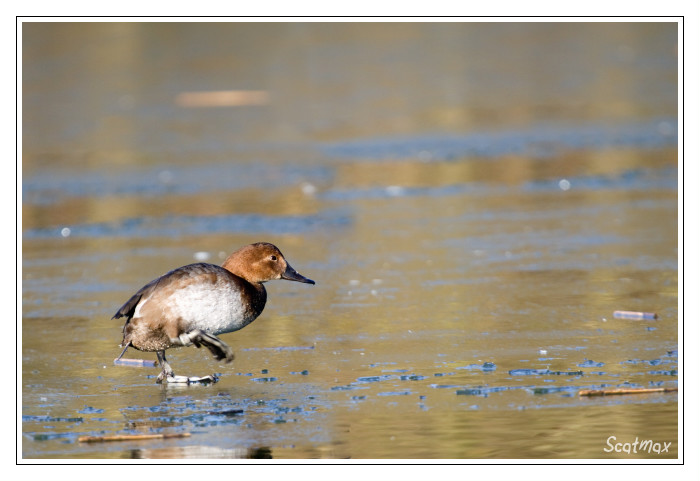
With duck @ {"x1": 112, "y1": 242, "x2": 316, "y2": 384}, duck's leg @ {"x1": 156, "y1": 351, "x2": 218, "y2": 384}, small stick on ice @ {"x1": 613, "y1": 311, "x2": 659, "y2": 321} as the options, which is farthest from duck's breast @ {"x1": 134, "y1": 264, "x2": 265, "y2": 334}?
small stick on ice @ {"x1": 613, "y1": 311, "x2": 659, "y2": 321}

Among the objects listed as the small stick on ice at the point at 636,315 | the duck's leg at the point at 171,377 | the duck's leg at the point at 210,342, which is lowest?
the duck's leg at the point at 171,377

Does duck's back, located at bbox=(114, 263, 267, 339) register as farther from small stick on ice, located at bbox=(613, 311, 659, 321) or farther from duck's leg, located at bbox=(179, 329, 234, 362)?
small stick on ice, located at bbox=(613, 311, 659, 321)

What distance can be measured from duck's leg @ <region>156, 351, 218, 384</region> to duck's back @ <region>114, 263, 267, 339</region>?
0.22 m

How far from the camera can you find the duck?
572 centimetres

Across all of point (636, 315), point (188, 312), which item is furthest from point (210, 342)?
point (636, 315)

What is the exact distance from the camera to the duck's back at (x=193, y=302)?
18.8ft

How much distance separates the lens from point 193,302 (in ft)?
18.8

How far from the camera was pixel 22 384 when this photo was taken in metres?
5.79

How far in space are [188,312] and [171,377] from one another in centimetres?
35

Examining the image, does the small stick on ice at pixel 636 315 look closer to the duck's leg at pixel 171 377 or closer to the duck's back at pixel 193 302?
the duck's back at pixel 193 302

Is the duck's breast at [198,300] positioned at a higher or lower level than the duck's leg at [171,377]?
higher

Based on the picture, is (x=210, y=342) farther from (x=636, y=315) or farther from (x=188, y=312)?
(x=636, y=315)

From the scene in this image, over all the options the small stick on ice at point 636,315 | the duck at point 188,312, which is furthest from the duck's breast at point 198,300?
the small stick on ice at point 636,315
